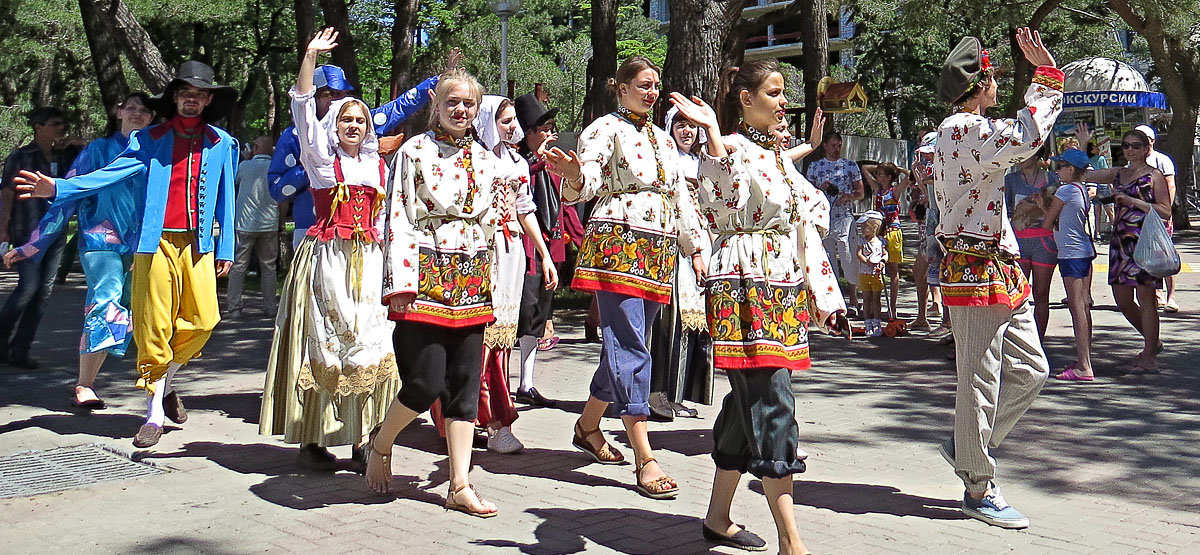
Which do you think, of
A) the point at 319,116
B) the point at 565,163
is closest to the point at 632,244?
the point at 565,163

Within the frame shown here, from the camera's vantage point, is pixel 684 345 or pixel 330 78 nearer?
pixel 330 78

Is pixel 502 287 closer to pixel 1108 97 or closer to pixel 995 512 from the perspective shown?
pixel 995 512

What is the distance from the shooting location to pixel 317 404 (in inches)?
243

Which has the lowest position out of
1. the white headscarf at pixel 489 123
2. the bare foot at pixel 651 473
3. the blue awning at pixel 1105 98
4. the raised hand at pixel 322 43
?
the bare foot at pixel 651 473

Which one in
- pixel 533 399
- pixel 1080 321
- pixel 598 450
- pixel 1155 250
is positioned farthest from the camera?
pixel 1155 250

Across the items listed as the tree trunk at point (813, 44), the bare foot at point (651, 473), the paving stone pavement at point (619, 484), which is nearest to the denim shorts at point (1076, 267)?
the paving stone pavement at point (619, 484)

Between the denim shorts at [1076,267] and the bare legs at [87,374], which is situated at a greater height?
the denim shorts at [1076,267]

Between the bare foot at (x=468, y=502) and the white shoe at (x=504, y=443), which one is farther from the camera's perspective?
the white shoe at (x=504, y=443)

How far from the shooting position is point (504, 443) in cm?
662

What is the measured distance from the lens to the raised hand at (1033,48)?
5113 millimetres

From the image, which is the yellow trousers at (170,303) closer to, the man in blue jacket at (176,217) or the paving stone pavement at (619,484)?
the man in blue jacket at (176,217)

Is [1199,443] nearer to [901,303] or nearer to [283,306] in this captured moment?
[283,306]

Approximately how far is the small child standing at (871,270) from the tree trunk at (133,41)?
7.92 meters

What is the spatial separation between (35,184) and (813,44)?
12895 millimetres
